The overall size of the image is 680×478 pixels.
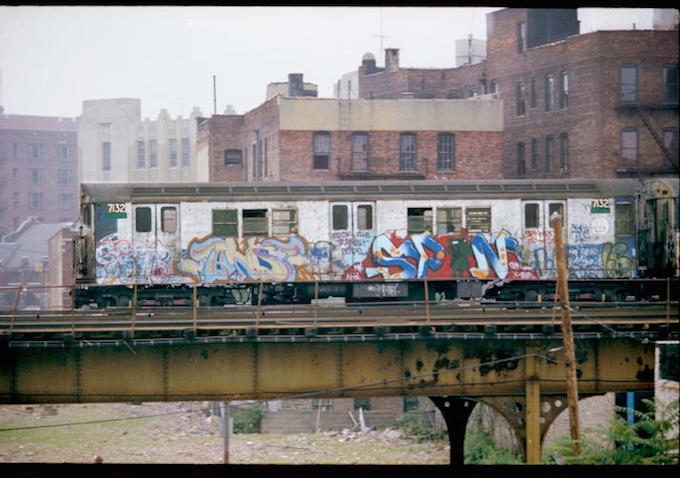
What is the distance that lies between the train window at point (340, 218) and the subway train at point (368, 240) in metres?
0.03

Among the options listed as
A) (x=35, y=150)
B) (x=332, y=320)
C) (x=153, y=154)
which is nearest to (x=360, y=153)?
(x=332, y=320)

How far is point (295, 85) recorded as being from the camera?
44312mm

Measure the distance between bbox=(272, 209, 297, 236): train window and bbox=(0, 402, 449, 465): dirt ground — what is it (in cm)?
1086

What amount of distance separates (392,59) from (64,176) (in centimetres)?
2963

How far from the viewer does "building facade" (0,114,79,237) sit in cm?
6038

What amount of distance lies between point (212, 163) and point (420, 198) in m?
24.8

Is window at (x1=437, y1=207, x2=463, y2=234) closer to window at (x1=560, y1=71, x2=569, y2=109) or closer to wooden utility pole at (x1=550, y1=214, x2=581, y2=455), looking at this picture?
wooden utility pole at (x1=550, y1=214, x2=581, y2=455)

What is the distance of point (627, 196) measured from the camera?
77.4ft

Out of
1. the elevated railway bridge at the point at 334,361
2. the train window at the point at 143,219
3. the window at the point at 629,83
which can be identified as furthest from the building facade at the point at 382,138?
the elevated railway bridge at the point at 334,361

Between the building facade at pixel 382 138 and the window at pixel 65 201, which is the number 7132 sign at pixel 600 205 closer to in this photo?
the building facade at pixel 382 138

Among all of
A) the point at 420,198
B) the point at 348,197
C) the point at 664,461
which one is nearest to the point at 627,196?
the point at 420,198

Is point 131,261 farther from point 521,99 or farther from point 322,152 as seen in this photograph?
point 521,99

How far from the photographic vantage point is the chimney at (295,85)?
145 ft

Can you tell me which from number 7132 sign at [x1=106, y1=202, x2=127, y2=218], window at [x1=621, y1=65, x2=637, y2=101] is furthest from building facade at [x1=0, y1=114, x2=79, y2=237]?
window at [x1=621, y1=65, x2=637, y2=101]
